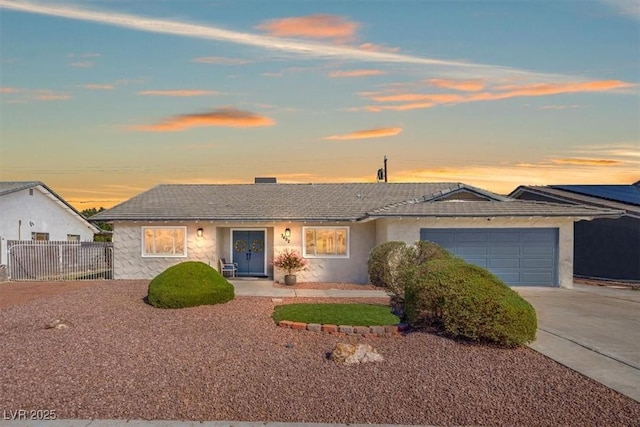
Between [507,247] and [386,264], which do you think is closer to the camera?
[386,264]

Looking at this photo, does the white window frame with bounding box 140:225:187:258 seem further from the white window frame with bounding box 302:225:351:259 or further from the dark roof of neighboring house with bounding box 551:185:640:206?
the dark roof of neighboring house with bounding box 551:185:640:206

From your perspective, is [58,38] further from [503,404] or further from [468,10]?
[503,404]

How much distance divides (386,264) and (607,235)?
14076mm

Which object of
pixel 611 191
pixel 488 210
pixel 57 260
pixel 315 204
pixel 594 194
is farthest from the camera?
pixel 611 191

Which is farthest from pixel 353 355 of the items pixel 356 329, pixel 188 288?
pixel 188 288

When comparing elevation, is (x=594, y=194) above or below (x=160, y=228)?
above

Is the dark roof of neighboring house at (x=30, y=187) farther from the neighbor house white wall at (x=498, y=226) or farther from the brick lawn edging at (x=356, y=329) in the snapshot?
the brick lawn edging at (x=356, y=329)

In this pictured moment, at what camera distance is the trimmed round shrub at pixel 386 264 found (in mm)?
13450

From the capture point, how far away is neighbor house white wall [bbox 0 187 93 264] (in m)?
24.6

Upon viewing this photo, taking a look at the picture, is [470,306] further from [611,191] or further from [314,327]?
[611,191]

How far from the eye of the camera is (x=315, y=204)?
72.8 feet

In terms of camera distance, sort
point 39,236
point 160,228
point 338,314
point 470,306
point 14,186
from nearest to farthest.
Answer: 1. point 470,306
2. point 338,314
3. point 160,228
4. point 14,186
5. point 39,236

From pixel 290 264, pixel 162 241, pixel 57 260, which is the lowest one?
pixel 57 260

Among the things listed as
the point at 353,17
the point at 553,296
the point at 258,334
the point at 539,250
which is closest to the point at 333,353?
the point at 258,334
